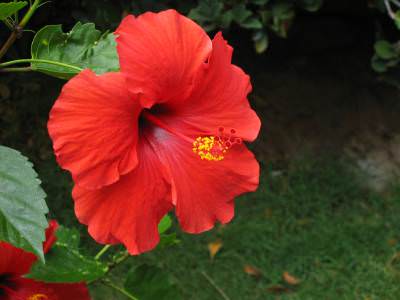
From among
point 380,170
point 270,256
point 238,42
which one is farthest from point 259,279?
point 238,42

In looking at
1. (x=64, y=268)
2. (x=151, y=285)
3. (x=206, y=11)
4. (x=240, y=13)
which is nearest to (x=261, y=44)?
(x=240, y=13)

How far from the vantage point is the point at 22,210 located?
770 millimetres

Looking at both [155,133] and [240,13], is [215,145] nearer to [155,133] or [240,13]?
[155,133]

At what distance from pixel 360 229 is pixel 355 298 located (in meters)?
0.44

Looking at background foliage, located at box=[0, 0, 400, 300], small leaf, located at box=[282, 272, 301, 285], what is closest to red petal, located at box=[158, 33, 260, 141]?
background foliage, located at box=[0, 0, 400, 300]

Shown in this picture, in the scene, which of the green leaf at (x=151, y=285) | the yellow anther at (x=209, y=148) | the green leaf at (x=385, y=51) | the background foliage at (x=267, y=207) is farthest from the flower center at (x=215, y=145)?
the green leaf at (x=385, y=51)

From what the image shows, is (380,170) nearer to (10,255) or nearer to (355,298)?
(355,298)

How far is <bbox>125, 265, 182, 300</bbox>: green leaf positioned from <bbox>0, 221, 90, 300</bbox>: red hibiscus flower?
0.65ft

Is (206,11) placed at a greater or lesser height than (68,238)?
lesser

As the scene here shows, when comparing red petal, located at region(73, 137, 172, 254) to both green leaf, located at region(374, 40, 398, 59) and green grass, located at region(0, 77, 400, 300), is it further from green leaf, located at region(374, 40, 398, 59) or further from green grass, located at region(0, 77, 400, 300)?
green leaf, located at region(374, 40, 398, 59)

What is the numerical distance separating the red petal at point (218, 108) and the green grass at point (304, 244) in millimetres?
1938

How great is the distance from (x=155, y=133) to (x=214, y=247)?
2148 millimetres

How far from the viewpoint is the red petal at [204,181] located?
0.88m

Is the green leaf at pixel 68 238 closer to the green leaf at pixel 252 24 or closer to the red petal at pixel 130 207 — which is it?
the red petal at pixel 130 207
